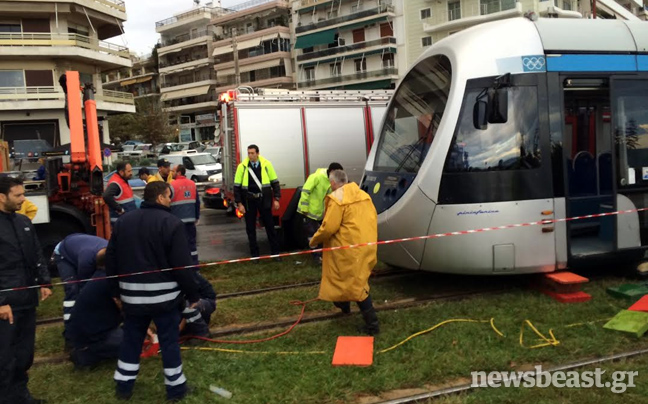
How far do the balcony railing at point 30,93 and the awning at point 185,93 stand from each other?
31503mm

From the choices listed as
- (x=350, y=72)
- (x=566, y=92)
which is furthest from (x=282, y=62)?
(x=566, y=92)

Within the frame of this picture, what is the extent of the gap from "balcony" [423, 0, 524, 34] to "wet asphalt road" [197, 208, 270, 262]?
32.0 meters

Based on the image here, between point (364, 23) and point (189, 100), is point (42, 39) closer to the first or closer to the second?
point (364, 23)

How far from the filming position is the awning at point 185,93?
6678 cm

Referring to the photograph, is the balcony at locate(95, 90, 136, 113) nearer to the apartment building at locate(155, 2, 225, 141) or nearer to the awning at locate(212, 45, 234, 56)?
the awning at locate(212, 45, 234, 56)

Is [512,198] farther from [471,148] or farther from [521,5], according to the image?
[521,5]

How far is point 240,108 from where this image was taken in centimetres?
982

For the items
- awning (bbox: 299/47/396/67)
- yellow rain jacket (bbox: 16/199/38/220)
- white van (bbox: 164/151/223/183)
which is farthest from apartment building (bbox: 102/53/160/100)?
yellow rain jacket (bbox: 16/199/38/220)

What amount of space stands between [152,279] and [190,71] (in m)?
69.0

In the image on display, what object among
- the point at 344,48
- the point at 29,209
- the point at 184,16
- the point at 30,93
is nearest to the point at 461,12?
the point at 344,48

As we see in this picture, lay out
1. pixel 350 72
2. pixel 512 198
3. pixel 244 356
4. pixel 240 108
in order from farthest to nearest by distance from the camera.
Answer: pixel 350 72 < pixel 240 108 < pixel 512 198 < pixel 244 356

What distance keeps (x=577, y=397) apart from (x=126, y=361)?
3423 mm

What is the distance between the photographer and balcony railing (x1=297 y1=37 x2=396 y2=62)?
47688 millimetres

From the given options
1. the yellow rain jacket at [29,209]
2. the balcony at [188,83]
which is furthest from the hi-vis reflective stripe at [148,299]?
the balcony at [188,83]
